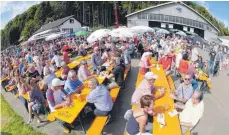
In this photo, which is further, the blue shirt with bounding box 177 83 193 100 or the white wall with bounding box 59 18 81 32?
the white wall with bounding box 59 18 81 32

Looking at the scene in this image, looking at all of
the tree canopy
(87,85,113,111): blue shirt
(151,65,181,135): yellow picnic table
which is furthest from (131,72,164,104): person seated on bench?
the tree canopy

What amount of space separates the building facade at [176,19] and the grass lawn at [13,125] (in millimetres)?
3544

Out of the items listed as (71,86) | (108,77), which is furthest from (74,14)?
(71,86)

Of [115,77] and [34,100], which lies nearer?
[34,100]

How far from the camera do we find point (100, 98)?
4906 mm

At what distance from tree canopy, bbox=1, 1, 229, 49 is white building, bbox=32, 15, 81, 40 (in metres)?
0.13

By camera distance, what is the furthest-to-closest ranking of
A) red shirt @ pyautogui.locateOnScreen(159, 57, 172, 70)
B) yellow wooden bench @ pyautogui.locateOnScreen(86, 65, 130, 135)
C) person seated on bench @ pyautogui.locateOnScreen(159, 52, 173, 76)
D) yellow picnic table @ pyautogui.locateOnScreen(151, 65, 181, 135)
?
red shirt @ pyautogui.locateOnScreen(159, 57, 172, 70) → person seated on bench @ pyautogui.locateOnScreen(159, 52, 173, 76) → yellow wooden bench @ pyautogui.locateOnScreen(86, 65, 130, 135) → yellow picnic table @ pyautogui.locateOnScreen(151, 65, 181, 135)

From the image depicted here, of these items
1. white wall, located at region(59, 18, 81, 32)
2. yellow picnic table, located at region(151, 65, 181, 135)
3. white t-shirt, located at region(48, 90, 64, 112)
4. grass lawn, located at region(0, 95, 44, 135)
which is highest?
white wall, located at region(59, 18, 81, 32)

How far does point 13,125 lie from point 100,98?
7.54ft

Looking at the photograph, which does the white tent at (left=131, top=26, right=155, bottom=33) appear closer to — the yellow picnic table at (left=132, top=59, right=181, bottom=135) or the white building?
the yellow picnic table at (left=132, top=59, right=181, bottom=135)

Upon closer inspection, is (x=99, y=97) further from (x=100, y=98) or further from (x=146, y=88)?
(x=146, y=88)

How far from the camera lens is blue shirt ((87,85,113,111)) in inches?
191

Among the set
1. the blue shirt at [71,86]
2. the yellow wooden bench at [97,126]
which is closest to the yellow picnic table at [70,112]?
the yellow wooden bench at [97,126]

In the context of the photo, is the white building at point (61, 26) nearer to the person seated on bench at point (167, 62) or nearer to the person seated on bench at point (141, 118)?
the person seated on bench at point (167, 62)
